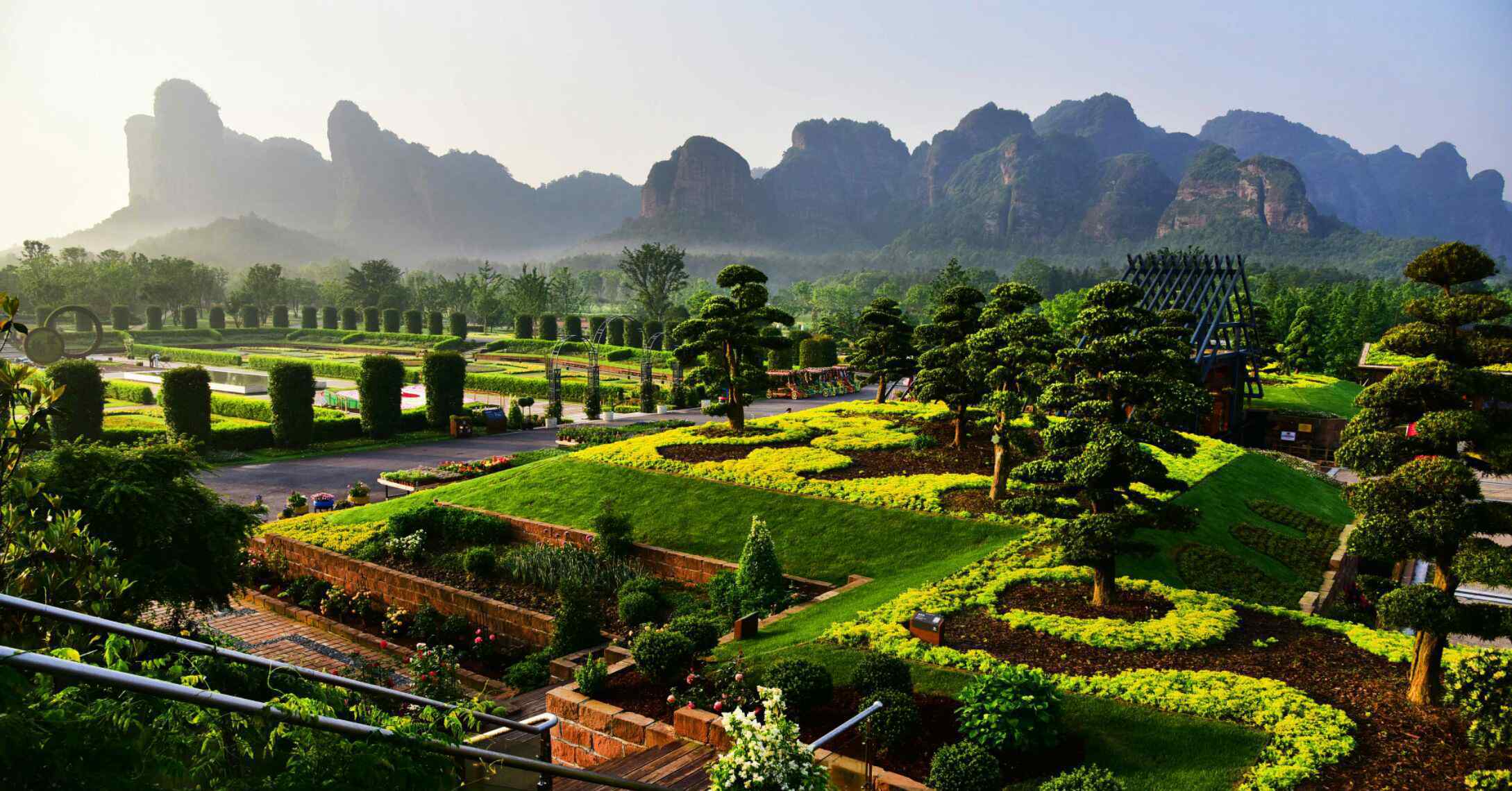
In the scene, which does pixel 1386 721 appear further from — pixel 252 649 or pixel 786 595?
pixel 252 649

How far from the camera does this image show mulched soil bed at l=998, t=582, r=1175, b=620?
13156 millimetres

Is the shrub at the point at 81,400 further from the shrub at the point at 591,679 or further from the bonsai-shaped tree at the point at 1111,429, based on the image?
the bonsai-shaped tree at the point at 1111,429

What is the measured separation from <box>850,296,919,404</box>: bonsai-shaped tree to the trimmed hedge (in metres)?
63.7

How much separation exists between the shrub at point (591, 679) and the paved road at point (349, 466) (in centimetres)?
1858

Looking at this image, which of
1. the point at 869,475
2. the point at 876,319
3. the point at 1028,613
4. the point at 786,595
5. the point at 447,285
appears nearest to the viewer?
the point at 1028,613

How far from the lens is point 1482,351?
9.95m

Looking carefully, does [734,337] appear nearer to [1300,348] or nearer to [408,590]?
[408,590]

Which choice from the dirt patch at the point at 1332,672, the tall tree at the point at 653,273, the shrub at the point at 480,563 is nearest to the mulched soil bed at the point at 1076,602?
the dirt patch at the point at 1332,672

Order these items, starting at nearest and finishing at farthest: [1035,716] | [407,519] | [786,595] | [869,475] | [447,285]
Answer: [1035,716] → [786,595] → [407,519] → [869,475] → [447,285]

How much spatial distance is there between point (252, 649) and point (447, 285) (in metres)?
107

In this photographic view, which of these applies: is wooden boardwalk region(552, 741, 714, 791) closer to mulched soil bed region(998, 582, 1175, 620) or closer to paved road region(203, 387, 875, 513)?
mulched soil bed region(998, 582, 1175, 620)

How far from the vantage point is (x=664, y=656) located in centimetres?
1166

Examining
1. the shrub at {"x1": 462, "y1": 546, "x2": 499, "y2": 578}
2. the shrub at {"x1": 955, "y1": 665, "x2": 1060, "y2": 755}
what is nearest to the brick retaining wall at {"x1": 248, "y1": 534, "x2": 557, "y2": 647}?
the shrub at {"x1": 462, "y1": 546, "x2": 499, "y2": 578}

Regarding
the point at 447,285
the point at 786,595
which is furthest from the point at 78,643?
the point at 447,285
